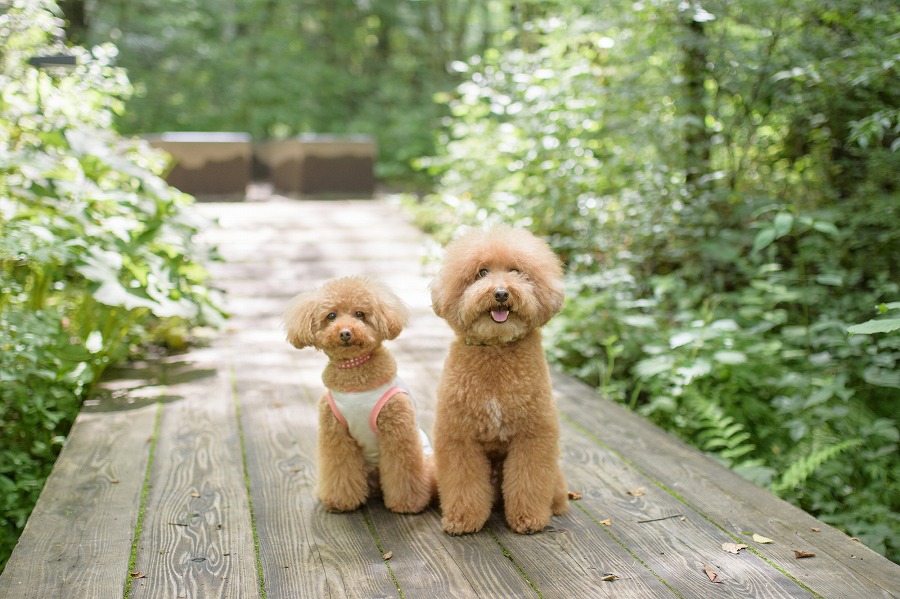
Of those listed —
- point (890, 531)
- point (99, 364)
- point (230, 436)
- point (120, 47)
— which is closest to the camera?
point (890, 531)

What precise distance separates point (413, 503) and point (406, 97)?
44.9 ft

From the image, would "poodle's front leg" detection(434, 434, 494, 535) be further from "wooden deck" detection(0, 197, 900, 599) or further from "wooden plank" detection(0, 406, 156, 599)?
"wooden plank" detection(0, 406, 156, 599)

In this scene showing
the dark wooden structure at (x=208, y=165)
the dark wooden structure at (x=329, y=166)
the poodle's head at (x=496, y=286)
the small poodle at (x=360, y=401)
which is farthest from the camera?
the dark wooden structure at (x=329, y=166)

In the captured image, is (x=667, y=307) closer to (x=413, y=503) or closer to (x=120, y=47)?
(x=413, y=503)

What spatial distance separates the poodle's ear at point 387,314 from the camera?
9.07ft

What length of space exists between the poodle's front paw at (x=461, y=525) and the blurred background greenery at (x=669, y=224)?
1552 millimetres

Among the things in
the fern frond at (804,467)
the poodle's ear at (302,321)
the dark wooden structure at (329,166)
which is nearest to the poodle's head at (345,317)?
the poodle's ear at (302,321)

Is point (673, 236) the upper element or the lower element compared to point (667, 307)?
upper

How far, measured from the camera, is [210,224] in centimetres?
534

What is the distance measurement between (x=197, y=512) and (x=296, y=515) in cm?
37

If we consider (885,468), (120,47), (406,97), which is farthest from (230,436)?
(406,97)

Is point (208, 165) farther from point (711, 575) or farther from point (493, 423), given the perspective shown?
point (711, 575)

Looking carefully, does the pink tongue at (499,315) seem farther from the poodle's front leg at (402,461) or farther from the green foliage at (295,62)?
the green foliage at (295,62)

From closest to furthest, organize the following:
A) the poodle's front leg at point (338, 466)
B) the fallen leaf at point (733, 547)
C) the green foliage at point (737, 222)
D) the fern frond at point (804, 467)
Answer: the fallen leaf at point (733, 547) → the poodle's front leg at point (338, 466) → the fern frond at point (804, 467) → the green foliage at point (737, 222)
